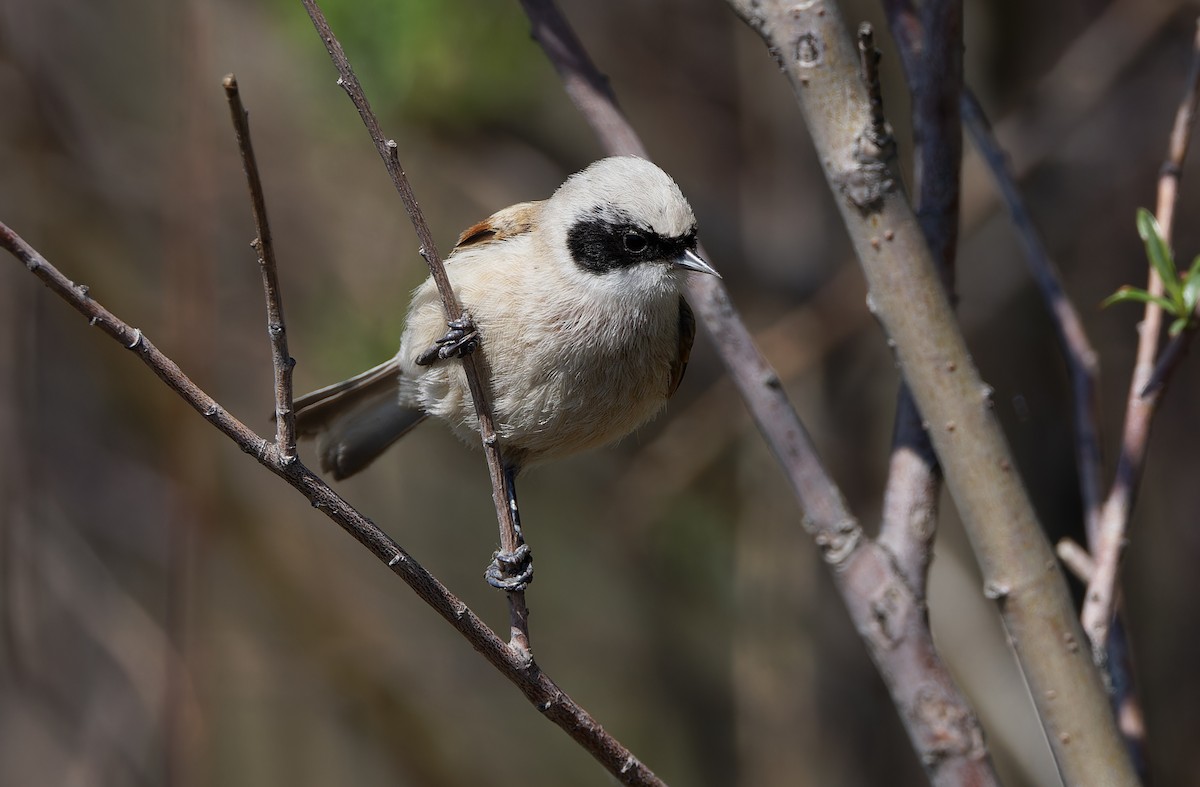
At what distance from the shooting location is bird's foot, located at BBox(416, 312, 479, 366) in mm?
2039

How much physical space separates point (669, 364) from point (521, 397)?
1.33ft

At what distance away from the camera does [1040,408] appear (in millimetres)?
3887

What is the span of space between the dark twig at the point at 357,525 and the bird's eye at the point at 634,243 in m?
0.99

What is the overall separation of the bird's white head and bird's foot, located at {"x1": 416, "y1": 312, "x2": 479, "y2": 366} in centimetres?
30

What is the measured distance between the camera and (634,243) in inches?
91.1

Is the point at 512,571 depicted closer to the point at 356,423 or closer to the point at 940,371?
the point at 940,371

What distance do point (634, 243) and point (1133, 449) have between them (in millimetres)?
1062

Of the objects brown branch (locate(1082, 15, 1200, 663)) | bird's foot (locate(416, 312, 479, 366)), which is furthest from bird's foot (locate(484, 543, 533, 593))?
brown branch (locate(1082, 15, 1200, 663))

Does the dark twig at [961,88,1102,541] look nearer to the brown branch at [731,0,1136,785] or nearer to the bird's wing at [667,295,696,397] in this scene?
the brown branch at [731,0,1136,785]

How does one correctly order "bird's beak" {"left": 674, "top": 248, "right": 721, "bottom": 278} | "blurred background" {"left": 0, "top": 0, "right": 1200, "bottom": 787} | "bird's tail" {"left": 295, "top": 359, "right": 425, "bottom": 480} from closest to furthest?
"bird's beak" {"left": 674, "top": 248, "right": 721, "bottom": 278}
"bird's tail" {"left": 295, "top": 359, "right": 425, "bottom": 480}
"blurred background" {"left": 0, "top": 0, "right": 1200, "bottom": 787}

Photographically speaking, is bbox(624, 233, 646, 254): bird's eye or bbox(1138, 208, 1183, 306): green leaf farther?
bbox(624, 233, 646, 254): bird's eye

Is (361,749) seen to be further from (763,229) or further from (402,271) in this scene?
(763,229)

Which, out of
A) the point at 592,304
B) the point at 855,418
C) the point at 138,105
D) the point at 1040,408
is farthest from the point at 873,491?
the point at 138,105

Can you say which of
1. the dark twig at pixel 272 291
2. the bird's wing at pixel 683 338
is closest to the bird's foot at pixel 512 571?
the dark twig at pixel 272 291
